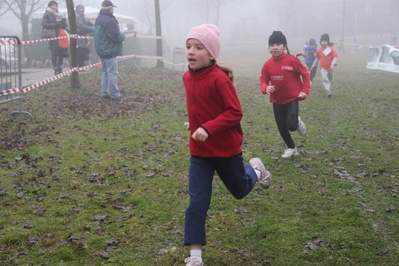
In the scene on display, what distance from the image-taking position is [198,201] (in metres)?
3.65

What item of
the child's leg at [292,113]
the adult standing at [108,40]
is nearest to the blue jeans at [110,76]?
the adult standing at [108,40]

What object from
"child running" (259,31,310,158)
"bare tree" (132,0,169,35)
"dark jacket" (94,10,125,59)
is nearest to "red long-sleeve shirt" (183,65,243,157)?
"child running" (259,31,310,158)

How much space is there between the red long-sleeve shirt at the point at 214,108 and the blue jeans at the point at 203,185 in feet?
0.31

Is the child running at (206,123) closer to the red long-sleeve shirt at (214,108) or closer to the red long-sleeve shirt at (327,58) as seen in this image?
the red long-sleeve shirt at (214,108)

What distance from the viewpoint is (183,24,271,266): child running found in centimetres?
362

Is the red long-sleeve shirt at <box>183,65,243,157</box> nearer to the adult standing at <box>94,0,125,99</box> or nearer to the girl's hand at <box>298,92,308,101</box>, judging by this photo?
the girl's hand at <box>298,92,308,101</box>

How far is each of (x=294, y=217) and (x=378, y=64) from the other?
17.8m

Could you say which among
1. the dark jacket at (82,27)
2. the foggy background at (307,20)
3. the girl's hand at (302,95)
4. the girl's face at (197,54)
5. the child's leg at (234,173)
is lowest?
the child's leg at (234,173)

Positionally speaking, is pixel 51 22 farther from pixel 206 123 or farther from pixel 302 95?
pixel 206 123

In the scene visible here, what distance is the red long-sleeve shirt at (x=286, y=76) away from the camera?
264 inches

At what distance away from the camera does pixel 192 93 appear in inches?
150

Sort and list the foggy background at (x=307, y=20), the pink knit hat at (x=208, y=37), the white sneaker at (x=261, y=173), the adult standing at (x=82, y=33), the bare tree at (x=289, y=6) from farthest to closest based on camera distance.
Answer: the bare tree at (x=289, y=6) < the foggy background at (x=307, y=20) < the adult standing at (x=82, y=33) < the white sneaker at (x=261, y=173) < the pink knit hat at (x=208, y=37)

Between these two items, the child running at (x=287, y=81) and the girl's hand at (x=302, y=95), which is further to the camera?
the child running at (x=287, y=81)

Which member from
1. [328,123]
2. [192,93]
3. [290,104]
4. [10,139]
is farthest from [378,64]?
[192,93]
